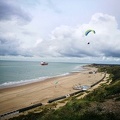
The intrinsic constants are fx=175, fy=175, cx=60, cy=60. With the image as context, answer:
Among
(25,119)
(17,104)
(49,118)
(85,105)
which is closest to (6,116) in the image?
(25,119)

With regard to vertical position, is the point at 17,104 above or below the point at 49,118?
below

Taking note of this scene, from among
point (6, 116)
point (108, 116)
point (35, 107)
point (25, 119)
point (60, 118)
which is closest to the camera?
point (108, 116)

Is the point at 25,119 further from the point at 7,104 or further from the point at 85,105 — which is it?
the point at 7,104

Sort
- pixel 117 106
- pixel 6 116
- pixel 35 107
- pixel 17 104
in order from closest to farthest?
pixel 117 106 → pixel 6 116 → pixel 35 107 → pixel 17 104

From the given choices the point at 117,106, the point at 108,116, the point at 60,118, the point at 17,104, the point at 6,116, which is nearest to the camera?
the point at 108,116

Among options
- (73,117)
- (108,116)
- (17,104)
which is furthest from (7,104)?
(108,116)

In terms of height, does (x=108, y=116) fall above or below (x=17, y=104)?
above

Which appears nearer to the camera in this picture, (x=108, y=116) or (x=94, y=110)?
(x=108, y=116)

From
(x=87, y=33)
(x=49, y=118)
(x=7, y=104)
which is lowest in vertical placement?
(x=7, y=104)

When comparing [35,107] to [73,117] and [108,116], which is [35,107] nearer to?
[73,117]
